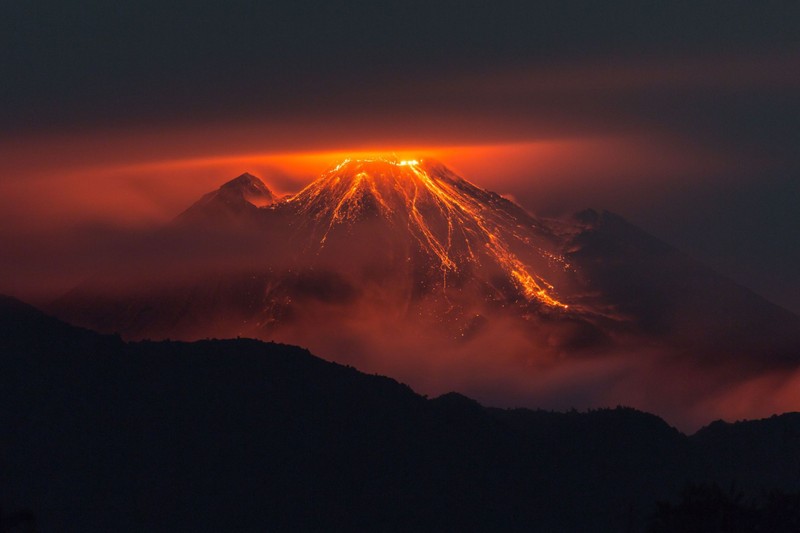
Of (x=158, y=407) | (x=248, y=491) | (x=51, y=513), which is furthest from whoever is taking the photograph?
(x=158, y=407)

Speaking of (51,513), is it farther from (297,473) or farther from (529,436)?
(529,436)

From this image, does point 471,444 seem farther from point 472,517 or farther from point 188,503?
point 188,503

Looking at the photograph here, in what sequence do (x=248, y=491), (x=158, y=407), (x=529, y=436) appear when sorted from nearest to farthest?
(x=248, y=491), (x=158, y=407), (x=529, y=436)

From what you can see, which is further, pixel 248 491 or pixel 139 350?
pixel 139 350

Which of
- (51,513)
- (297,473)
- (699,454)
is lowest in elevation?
(51,513)

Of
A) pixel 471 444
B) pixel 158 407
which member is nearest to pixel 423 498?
pixel 471 444

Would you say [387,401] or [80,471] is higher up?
[387,401]

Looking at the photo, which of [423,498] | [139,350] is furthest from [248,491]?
[139,350]
